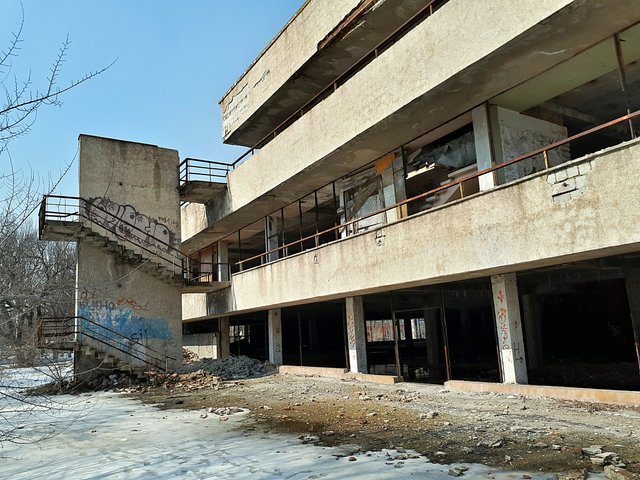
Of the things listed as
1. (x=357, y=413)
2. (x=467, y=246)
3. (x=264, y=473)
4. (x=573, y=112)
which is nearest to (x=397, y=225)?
(x=467, y=246)

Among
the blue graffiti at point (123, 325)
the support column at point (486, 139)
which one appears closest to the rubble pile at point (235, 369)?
the blue graffiti at point (123, 325)

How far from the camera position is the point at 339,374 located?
17969 mm

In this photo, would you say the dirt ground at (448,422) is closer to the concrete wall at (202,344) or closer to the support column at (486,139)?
the support column at (486,139)

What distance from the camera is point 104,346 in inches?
772

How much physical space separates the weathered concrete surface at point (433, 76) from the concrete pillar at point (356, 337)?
15.3ft

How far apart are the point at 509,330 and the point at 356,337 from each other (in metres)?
6.21

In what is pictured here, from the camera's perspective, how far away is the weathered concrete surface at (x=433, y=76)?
9.55m

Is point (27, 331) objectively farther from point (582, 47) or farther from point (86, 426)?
point (582, 47)

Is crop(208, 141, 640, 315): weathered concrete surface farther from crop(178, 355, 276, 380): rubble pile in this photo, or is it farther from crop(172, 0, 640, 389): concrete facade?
crop(178, 355, 276, 380): rubble pile

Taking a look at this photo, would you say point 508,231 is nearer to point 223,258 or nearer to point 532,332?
point 532,332

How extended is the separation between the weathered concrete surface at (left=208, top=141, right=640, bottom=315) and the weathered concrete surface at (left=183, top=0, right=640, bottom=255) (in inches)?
104

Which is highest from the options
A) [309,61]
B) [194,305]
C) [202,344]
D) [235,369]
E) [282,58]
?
[282,58]

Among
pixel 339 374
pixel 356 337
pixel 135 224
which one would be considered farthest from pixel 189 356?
pixel 356 337

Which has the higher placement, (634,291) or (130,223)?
(130,223)
